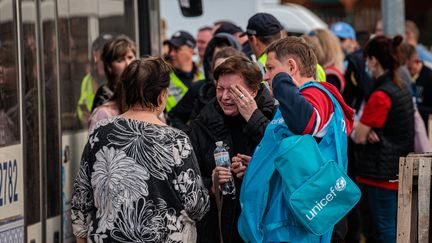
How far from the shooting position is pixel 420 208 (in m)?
5.24

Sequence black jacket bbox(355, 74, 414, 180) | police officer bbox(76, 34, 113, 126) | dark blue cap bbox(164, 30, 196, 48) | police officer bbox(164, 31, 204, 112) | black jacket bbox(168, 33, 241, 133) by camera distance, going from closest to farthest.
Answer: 1. black jacket bbox(168, 33, 241, 133)
2. police officer bbox(76, 34, 113, 126)
3. black jacket bbox(355, 74, 414, 180)
4. police officer bbox(164, 31, 204, 112)
5. dark blue cap bbox(164, 30, 196, 48)

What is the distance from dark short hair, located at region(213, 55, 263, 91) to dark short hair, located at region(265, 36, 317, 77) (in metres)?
0.55

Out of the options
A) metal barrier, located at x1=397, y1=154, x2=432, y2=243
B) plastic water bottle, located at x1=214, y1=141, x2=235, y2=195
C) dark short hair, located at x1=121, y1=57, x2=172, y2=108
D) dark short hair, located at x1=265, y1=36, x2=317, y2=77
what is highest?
dark short hair, located at x1=265, y1=36, x2=317, y2=77

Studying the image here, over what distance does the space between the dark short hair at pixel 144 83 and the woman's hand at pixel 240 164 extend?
2.30ft

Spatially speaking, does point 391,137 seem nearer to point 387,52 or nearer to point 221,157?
point 387,52

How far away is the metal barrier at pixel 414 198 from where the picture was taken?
523cm

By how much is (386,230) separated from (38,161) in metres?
3.15

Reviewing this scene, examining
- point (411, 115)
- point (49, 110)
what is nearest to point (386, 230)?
point (411, 115)

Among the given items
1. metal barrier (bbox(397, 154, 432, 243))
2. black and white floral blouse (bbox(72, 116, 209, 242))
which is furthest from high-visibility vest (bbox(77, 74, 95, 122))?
metal barrier (bbox(397, 154, 432, 243))

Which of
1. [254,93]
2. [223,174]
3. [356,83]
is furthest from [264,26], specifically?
[356,83]

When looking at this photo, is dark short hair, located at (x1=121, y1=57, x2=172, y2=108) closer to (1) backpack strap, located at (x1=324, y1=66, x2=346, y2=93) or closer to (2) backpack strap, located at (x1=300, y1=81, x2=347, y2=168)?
(2) backpack strap, located at (x1=300, y1=81, x2=347, y2=168)

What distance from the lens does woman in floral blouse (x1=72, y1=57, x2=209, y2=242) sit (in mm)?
5074

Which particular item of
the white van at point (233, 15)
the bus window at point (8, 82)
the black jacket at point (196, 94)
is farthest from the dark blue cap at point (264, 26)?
the white van at point (233, 15)

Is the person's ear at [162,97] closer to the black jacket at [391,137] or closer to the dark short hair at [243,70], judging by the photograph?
the dark short hair at [243,70]
